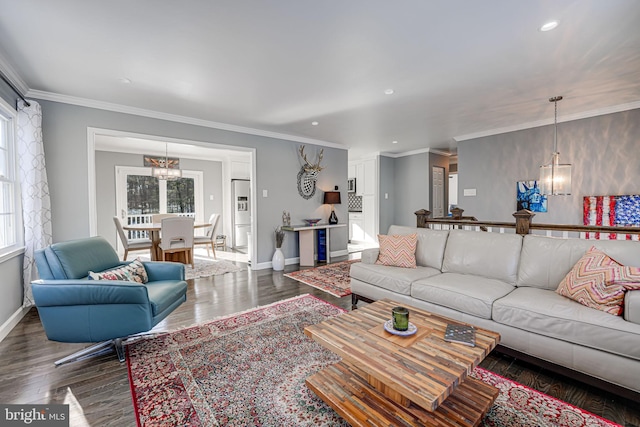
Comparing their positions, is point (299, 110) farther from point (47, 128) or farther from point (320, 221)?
→ point (47, 128)

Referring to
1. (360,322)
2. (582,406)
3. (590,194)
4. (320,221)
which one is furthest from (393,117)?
(582,406)

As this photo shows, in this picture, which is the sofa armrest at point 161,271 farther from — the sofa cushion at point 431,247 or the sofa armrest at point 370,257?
the sofa cushion at point 431,247

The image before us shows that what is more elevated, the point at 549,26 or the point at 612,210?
the point at 549,26

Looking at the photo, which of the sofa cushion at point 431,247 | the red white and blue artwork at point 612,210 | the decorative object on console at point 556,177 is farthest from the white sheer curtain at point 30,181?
the red white and blue artwork at point 612,210

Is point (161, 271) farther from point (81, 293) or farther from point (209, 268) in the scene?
point (209, 268)

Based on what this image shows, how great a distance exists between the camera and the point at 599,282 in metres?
1.88

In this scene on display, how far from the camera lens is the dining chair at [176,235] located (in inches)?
189

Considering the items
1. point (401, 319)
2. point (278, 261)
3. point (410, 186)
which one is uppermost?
point (410, 186)

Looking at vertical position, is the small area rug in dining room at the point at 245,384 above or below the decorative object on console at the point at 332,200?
below

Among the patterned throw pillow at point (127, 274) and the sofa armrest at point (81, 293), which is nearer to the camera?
the sofa armrest at point (81, 293)

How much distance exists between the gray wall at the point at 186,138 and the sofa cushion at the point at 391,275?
8.22 feet

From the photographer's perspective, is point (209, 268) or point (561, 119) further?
point (209, 268)

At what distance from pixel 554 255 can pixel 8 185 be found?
5261mm

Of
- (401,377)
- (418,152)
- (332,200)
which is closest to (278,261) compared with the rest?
(332,200)
